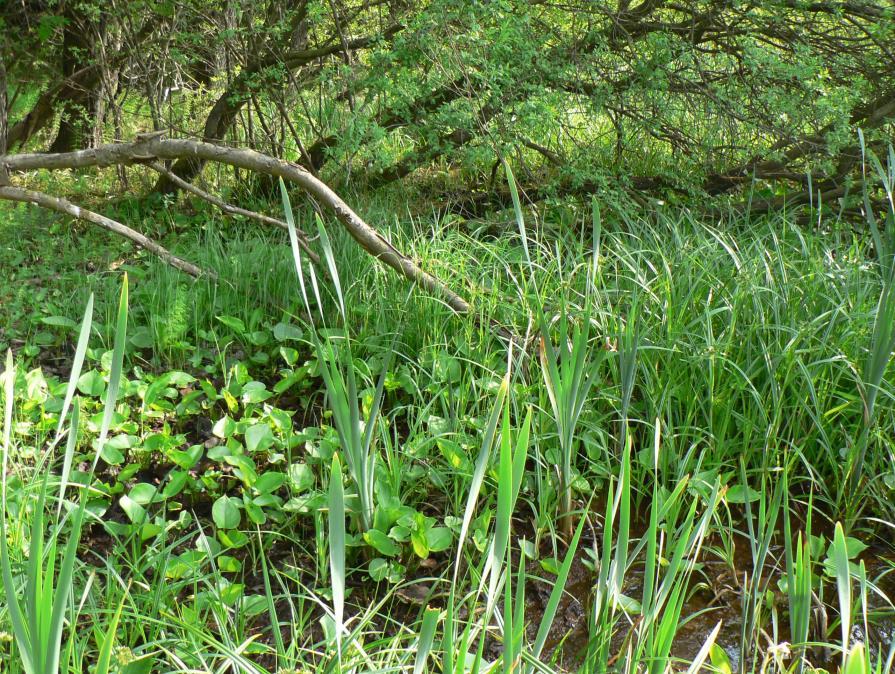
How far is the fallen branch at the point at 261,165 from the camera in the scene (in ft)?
9.02

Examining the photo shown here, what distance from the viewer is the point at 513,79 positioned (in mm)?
3422

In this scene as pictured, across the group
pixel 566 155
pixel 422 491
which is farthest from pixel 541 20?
pixel 422 491

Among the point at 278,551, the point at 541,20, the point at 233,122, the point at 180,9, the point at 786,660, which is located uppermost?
the point at 180,9

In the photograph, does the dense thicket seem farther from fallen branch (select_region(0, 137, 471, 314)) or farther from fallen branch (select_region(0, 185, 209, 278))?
fallen branch (select_region(0, 185, 209, 278))

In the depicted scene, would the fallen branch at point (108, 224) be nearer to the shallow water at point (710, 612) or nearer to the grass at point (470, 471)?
the grass at point (470, 471)

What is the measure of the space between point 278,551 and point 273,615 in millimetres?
583

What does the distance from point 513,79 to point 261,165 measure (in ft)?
4.05

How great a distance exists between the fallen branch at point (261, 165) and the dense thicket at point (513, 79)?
641 millimetres

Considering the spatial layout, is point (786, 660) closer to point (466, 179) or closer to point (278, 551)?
point (278, 551)

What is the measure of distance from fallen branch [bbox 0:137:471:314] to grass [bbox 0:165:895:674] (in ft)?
0.34

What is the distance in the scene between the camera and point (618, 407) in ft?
7.60

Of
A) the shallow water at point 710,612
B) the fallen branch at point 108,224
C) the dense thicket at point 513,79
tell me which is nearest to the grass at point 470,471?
the shallow water at point 710,612

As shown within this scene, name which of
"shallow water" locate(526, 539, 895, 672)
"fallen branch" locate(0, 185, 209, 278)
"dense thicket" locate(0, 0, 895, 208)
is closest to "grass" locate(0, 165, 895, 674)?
"shallow water" locate(526, 539, 895, 672)

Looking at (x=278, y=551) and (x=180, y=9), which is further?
(x=180, y=9)
